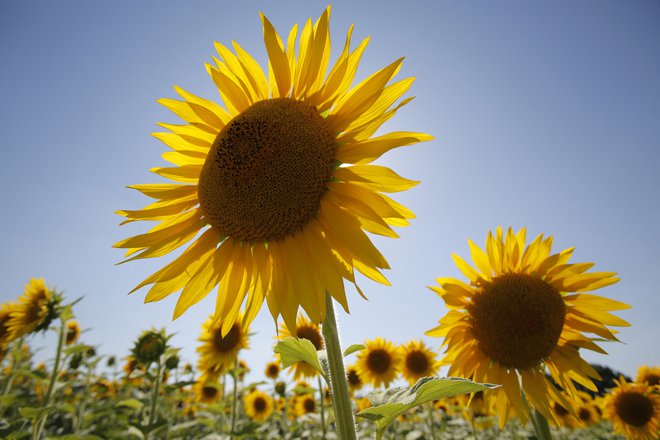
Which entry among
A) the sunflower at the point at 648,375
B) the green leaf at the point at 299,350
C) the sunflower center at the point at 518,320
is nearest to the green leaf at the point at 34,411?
the green leaf at the point at 299,350

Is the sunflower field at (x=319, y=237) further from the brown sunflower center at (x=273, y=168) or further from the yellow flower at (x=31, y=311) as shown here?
the yellow flower at (x=31, y=311)

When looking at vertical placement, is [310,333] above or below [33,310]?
below

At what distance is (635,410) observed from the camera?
635cm

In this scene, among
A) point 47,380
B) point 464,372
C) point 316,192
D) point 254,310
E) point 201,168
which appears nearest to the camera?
point 316,192

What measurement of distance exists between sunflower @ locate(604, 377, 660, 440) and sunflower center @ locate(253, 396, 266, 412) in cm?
785

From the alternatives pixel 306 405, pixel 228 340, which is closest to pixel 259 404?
pixel 306 405

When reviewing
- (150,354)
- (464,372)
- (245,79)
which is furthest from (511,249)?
(150,354)

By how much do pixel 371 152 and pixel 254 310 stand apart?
1.05 meters

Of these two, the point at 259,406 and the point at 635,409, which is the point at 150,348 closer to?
the point at 259,406

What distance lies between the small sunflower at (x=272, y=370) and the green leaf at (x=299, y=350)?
8.83 meters

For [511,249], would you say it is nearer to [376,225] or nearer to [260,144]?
[376,225]

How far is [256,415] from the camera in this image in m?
10.2

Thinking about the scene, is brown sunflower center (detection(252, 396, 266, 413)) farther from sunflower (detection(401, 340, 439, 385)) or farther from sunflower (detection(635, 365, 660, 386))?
sunflower (detection(635, 365, 660, 386))

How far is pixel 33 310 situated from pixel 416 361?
6880 millimetres
